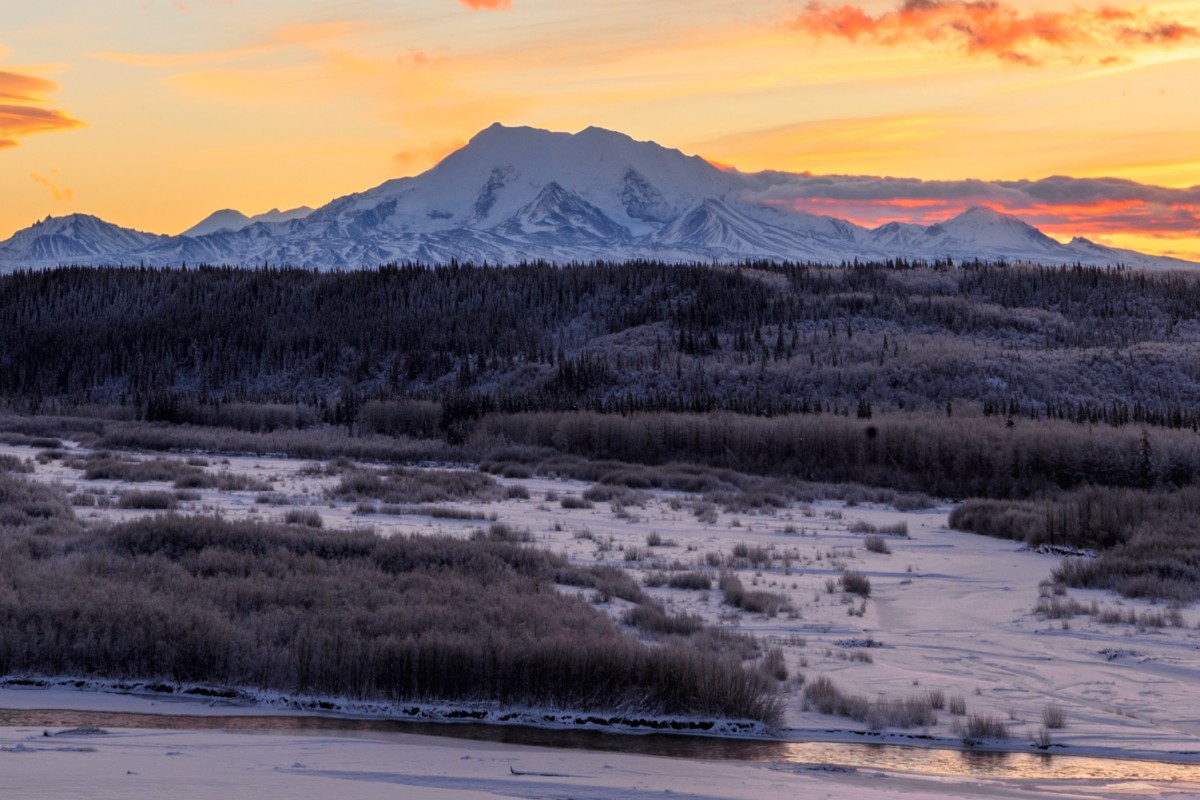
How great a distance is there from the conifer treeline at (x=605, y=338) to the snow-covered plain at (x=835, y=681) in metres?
22.1

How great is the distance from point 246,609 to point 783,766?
6516 mm

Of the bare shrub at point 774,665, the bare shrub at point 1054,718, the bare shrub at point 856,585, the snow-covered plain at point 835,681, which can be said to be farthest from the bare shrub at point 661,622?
the bare shrub at point 1054,718

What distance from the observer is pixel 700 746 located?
10.6 m

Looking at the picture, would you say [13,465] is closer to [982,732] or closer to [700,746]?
[700,746]

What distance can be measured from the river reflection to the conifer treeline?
3171 centimetres

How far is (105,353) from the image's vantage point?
94438 millimetres

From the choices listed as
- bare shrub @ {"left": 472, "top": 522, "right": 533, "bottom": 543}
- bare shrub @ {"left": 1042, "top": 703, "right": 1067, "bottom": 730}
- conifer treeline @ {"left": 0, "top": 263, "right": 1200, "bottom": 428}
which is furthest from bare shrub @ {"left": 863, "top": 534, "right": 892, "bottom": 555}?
Result: conifer treeline @ {"left": 0, "top": 263, "right": 1200, "bottom": 428}

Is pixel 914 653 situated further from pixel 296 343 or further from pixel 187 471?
pixel 296 343

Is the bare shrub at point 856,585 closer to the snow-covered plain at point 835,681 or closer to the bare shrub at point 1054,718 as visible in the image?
the snow-covered plain at point 835,681

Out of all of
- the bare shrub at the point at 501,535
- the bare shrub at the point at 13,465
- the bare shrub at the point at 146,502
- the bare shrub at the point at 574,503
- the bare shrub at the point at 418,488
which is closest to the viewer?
the bare shrub at the point at 501,535

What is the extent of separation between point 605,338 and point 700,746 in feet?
231

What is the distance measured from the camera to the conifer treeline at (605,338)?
55.9 meters

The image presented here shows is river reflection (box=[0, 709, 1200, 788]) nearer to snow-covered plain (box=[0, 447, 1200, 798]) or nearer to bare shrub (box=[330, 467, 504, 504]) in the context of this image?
snow-covered plain (box=[0, 447, 1200, 798])

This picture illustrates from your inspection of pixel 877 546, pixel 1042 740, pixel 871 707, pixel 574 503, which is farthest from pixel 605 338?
pixel 1042 740
